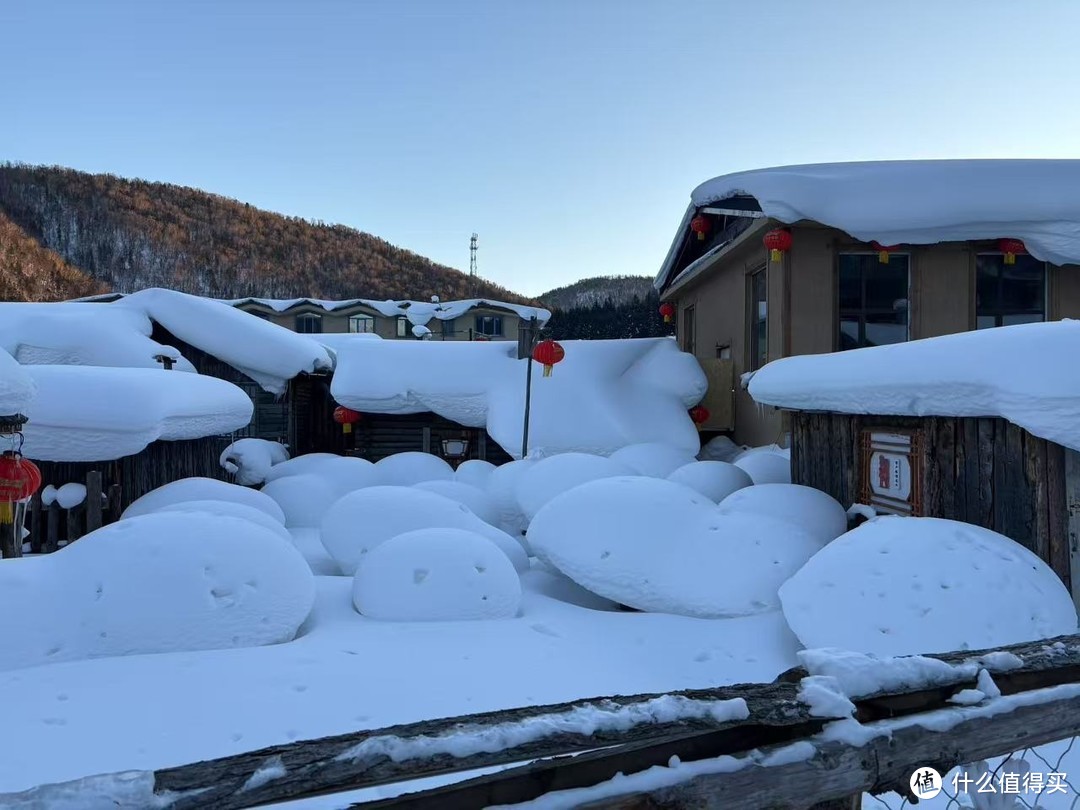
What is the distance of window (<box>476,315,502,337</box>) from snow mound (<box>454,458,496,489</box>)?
19.7m

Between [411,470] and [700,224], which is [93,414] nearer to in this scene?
[411,470]

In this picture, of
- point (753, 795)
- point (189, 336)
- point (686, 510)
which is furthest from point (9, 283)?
point (753, 795)

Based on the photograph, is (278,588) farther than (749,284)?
No

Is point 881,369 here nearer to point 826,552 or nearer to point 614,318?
point 826,552

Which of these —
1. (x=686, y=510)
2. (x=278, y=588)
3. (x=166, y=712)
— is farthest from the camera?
(x=686, y=510)

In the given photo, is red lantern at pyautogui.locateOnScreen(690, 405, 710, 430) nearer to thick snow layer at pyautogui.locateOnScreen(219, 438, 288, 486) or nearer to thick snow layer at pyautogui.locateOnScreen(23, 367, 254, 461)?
thick snow layer at pyautogui.locateOnScreen(219, 438, 288, 486)

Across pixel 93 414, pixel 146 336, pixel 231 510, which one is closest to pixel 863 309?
pixel 231 510

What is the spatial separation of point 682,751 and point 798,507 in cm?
510

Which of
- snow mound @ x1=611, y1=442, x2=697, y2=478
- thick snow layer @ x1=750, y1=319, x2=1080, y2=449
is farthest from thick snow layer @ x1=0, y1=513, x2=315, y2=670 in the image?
snow mound @ x1=611, y1=442, x2=697, y2=478

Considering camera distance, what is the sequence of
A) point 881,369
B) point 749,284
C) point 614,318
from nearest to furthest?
1. point 881,369
2. point 749,284
3. point 614,318

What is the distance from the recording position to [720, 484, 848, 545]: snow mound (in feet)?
19.4

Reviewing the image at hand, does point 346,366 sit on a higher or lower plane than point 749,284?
lower

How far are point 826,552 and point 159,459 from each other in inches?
296

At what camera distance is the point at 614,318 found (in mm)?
32062
